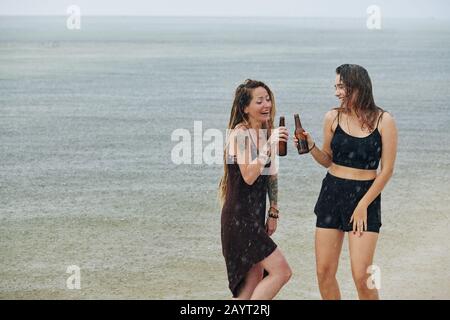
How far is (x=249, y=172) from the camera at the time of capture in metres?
5.67

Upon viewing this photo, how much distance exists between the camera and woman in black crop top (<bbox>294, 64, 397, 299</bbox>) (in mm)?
5789

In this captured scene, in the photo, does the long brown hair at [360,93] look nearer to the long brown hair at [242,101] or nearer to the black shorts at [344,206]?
the black shorts at [344,206]

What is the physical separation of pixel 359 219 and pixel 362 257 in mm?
237

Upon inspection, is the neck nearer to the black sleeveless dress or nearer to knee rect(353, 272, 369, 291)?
the black sleeveless dress

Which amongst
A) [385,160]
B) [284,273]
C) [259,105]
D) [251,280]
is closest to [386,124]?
[385,160]

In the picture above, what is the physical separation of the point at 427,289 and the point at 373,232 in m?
1.95

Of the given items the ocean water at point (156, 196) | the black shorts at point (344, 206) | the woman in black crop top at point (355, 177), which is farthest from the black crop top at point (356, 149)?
the ocean water at point (156, 196)

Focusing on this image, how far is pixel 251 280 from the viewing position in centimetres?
580

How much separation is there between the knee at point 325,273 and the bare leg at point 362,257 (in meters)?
0.18

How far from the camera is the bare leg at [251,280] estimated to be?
5.79 meters

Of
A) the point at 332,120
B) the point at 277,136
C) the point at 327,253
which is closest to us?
the point at 277,136

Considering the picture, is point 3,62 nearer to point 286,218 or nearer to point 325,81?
point 325,81

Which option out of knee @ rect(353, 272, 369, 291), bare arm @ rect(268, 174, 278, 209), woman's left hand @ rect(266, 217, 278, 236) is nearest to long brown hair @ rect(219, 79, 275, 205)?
bare arm @ rect(268, 174, 278, 209)

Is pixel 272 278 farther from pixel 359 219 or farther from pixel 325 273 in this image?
pixel 359 219
